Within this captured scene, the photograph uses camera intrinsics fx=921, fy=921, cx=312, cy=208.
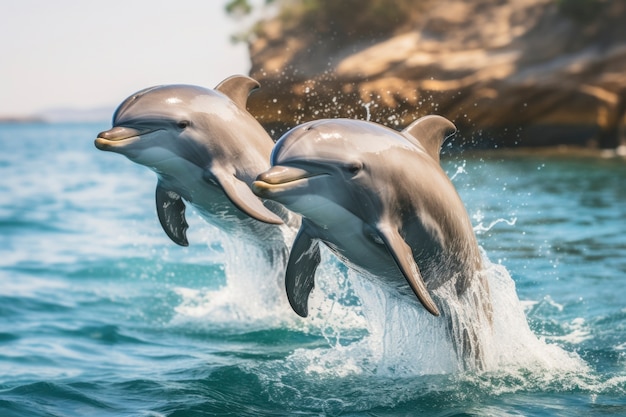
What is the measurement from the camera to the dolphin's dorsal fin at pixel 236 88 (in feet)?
27.7

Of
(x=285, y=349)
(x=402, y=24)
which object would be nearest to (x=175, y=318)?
(x=285, y=349)

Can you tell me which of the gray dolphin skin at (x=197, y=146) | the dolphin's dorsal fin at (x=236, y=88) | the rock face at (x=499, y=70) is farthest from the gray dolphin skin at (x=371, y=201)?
the rock face at (x=499, y=70)

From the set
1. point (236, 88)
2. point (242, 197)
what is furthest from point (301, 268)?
point (236, 88)

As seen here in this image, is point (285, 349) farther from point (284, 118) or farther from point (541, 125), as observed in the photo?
point (541, 125)

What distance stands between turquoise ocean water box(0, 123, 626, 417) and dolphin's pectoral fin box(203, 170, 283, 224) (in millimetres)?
845

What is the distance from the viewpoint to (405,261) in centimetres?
579

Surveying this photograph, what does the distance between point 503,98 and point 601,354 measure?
2630 cm

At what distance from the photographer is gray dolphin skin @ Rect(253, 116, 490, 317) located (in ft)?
19.0

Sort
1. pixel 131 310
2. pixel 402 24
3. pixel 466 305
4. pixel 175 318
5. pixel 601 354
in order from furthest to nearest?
pixel 402 24 < pixel 131 310 < pixel 175 318 < pixel 601 354 < pixel 466 305

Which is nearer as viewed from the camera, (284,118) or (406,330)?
(406,330)

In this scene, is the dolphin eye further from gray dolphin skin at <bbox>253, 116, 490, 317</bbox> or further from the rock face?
the rock face

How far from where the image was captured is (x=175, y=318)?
10562 millimetres

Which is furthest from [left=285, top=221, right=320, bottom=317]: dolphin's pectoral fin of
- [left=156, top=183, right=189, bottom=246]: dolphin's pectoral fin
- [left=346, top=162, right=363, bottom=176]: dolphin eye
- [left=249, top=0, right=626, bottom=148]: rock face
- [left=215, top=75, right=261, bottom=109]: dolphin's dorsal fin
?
[left=249, top=0, right=626, bottom=148]: rock face

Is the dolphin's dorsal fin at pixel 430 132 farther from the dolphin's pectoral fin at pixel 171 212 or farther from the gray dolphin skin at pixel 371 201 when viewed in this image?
the dolphin's pectoral fin at pixel 171 212
